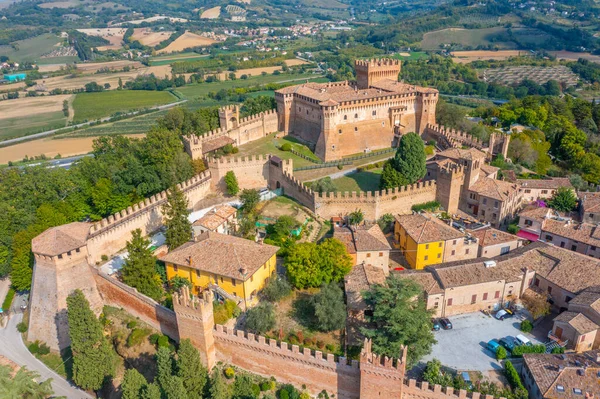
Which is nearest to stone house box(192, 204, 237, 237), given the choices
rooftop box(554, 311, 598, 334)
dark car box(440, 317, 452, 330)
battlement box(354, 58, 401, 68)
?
dark car box(440, 317, 452, 330)

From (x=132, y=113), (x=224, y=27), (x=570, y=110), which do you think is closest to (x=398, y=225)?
(x=570, y=110)

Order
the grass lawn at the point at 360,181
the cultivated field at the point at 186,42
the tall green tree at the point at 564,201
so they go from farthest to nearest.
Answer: the cultivated field at the point at 186,42 < the grass lawn at the point at 360,181 < the tall green tree at the point at 564,201

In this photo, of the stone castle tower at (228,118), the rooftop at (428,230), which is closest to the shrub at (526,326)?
the rooftop at (428,230)

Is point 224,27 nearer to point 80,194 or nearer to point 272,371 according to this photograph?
point 80,194

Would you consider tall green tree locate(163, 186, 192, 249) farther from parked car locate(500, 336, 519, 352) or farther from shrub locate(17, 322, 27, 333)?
parked car locate(500, 336, 519, 352)

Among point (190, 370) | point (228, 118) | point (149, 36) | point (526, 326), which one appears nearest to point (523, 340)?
point (526, 326)

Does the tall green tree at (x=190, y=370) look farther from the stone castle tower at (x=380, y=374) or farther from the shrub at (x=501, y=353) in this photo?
the shrub at (x=501, y=353)

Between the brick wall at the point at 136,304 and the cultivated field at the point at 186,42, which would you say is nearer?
the brick wall at the point at 136,304
